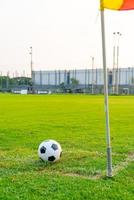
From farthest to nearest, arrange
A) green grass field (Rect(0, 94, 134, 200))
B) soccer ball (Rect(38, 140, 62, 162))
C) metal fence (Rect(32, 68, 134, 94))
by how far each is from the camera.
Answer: metal fence (Rect(32, 68, 134, 94)) → soccer ball (Rect(38, 140, 62, 162)) → green grass field (Rect(0, 94, 134, 200))

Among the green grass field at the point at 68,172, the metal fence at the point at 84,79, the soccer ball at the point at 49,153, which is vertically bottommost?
the green grass field at the point at 68,172

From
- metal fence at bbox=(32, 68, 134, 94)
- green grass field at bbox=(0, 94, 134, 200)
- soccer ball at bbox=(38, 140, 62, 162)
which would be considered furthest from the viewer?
metal fence at bbox=(32, 68, 134, 94)

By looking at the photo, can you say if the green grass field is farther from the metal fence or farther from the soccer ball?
the metal fence

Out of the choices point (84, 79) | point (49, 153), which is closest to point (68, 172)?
point (49, 153)

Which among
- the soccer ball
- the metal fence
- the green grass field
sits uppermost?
the metal fence

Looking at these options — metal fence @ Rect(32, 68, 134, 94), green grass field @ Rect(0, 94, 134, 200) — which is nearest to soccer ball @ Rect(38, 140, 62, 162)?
green grass field @ Rect(0, 94, 134, 200)

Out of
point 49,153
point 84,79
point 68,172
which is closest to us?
point 68,172

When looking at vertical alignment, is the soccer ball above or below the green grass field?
above

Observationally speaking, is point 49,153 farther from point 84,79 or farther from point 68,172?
point 84,79

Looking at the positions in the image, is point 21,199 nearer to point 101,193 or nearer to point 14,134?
point 101,193

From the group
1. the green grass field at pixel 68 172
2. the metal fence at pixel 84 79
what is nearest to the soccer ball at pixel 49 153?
the green grass field at pixel 68 172

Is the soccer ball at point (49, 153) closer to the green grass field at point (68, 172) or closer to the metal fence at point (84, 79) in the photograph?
the green grass field at point (68, 172)

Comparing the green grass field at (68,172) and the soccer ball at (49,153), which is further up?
the soccer ball at (49,153)

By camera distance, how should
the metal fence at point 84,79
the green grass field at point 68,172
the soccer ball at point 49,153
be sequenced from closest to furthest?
the green grass field at point 68,172 → the soccer ball at point 49,153 → the metal fence at point 84,79
